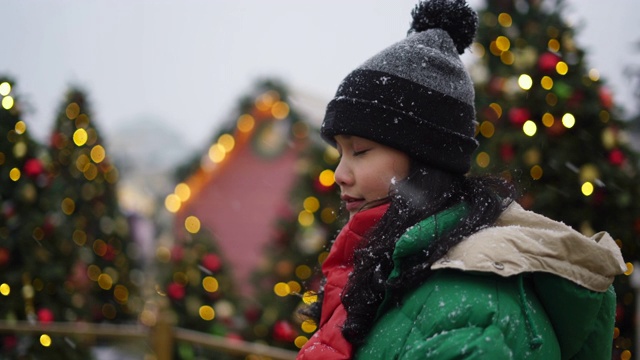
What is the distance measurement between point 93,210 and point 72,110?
1.08 meters

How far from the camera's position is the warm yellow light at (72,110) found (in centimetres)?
788

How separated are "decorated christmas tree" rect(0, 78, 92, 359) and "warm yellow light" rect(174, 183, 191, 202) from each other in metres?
4.98

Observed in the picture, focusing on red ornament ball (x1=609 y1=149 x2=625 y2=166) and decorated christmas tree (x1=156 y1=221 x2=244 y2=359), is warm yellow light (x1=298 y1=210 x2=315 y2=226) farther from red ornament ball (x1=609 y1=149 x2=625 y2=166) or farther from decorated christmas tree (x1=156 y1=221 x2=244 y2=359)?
red ornament ball (x1=609 y1=149 x2=625 y2=166)

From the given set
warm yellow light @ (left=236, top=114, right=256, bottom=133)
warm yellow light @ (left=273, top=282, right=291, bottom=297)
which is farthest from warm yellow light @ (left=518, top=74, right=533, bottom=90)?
warm yellow light @ (left=236, top=114, right=256, bottom=133)

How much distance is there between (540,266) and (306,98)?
355 inches

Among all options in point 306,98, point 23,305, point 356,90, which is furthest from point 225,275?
point 356,90

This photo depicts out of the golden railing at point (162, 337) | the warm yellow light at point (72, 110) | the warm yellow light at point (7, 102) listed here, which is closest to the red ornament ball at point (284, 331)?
the golden railing at point (162, 337)

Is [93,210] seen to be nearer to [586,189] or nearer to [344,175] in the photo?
[586,189]

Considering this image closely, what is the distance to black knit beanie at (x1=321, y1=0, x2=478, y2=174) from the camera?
4.96 ft

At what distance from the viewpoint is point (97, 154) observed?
8148 mm

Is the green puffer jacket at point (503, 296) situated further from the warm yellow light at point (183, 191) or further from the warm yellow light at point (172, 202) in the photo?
the warm yellow light at point (183, 191)

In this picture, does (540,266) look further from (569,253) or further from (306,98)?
(306,98)

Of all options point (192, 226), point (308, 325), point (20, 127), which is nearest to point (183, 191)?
point (192, 226)

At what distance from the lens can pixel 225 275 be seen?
6719 mm
